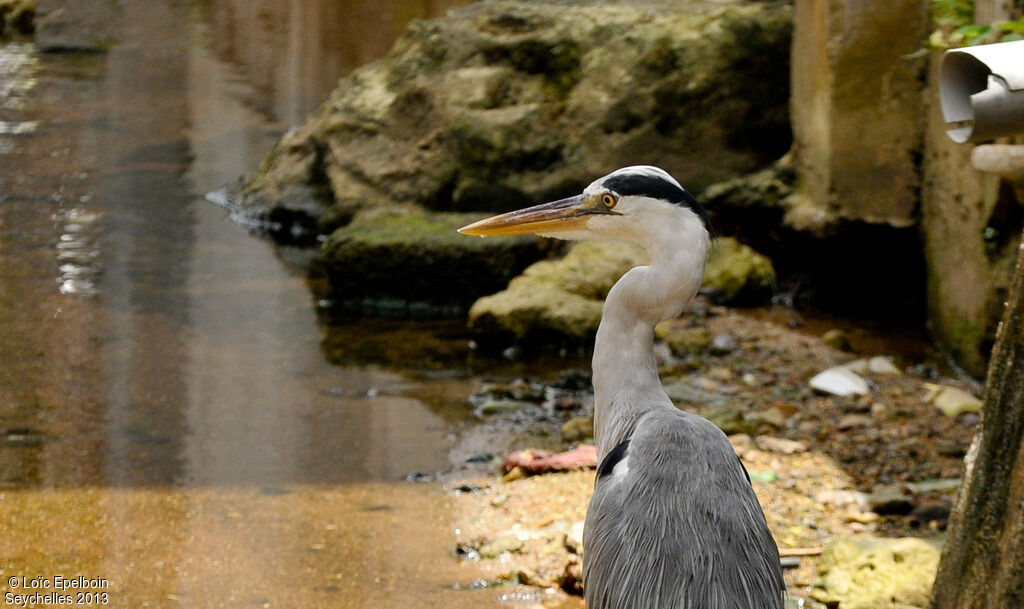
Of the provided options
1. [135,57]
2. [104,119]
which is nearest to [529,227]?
[104,119]

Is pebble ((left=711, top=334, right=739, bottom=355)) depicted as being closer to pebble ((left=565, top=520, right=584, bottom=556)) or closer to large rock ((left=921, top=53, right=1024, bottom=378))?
large rock ((left=921, top=53, right=1024, bottom=378))

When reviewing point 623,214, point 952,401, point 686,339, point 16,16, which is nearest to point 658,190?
point 623,214

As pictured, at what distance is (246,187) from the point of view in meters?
10.1

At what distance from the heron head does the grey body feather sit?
551 mm

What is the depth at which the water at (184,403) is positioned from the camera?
4332mm

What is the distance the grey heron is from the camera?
284 cm

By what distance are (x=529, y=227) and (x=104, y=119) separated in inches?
362

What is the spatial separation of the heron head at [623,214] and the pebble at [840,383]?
9.81ft

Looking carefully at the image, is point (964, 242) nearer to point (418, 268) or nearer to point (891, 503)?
point (891, 503)

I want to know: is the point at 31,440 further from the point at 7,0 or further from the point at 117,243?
the point at 7,0

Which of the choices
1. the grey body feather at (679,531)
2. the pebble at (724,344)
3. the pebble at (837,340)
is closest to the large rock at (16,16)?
the pebble at (724,344)

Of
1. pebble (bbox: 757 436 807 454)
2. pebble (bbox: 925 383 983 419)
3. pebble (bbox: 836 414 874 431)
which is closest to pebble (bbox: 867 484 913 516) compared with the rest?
pebble (bbox: 757 436 807 454)

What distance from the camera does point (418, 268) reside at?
25.4 ft

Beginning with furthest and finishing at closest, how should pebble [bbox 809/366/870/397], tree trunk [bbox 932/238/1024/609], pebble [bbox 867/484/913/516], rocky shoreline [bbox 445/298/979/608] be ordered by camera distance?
pebble [bbox 809/366/870/397]
pebble [bbox 867/484/913/516]
rocky shoreline [bbox 445/298/979/608]
tree trunk [bbox 932/238/1024/609]
